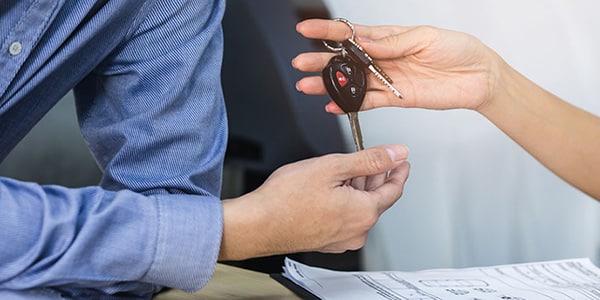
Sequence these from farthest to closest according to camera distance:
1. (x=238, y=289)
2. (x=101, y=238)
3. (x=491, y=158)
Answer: (x=491, y=158) < (x=238, y=289) < (x=101, y=238)

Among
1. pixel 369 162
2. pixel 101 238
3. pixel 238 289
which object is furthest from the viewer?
pixel 238 289

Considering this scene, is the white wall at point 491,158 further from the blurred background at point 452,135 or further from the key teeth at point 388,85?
the key teeth at point 388,85

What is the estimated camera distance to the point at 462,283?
996 millimetres

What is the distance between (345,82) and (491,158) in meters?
0.49

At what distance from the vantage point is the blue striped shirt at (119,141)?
704 millimetres

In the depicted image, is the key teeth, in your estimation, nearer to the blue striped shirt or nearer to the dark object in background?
the blue striped shirt

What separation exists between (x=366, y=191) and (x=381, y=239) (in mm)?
650

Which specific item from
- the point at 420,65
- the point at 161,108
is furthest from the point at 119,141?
the point at 420,65

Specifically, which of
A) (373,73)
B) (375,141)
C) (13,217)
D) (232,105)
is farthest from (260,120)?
(13,217)

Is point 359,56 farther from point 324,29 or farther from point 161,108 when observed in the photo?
point 161,108

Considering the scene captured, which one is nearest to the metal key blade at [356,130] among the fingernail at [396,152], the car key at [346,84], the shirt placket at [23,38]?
the car key at [346,84]

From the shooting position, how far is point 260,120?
1522mm

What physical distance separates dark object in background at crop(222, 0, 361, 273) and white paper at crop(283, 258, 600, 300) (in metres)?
0.45

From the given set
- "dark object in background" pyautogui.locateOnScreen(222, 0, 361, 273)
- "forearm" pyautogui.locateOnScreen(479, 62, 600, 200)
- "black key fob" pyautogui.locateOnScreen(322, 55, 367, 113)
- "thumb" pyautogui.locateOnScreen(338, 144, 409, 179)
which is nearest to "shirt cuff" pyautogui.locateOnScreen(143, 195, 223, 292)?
"thumb" pyautogui.locateOnScreen(338, 144, 409, 179)
